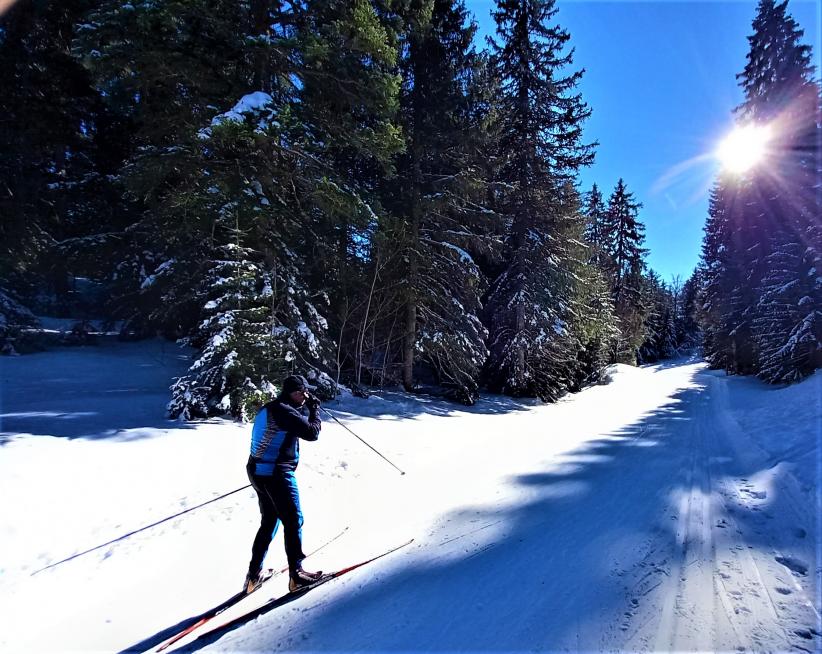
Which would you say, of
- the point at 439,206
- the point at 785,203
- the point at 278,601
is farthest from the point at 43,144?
the point at 785,203

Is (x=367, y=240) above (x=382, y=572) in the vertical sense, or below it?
above

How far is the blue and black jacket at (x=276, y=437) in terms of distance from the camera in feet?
11.1

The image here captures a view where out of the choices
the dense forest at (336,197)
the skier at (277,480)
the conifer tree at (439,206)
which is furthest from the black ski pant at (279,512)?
the conifer tree at (439,206)

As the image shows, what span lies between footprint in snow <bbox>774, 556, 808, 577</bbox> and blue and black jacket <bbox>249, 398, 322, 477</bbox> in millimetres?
4077

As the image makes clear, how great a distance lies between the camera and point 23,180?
39.5 feet

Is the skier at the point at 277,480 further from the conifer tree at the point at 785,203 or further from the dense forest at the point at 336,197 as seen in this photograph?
the conifer tree at the point at 785,203

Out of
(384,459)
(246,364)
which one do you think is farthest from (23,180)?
(384,459)

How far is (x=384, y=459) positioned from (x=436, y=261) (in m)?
7.63

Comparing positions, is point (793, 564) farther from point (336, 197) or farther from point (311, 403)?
point (336, 197)

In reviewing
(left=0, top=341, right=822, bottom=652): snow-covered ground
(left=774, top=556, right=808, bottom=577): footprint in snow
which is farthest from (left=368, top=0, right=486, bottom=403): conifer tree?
(left=774, top=556, right=808, bottom=577): footprint in snow

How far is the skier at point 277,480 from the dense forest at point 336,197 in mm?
3647

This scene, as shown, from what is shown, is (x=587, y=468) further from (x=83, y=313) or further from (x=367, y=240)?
(x=83, y=313)

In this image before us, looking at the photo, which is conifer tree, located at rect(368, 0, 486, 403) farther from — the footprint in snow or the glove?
the footprint in snow

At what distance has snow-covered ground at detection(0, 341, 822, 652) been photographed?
279 cm
